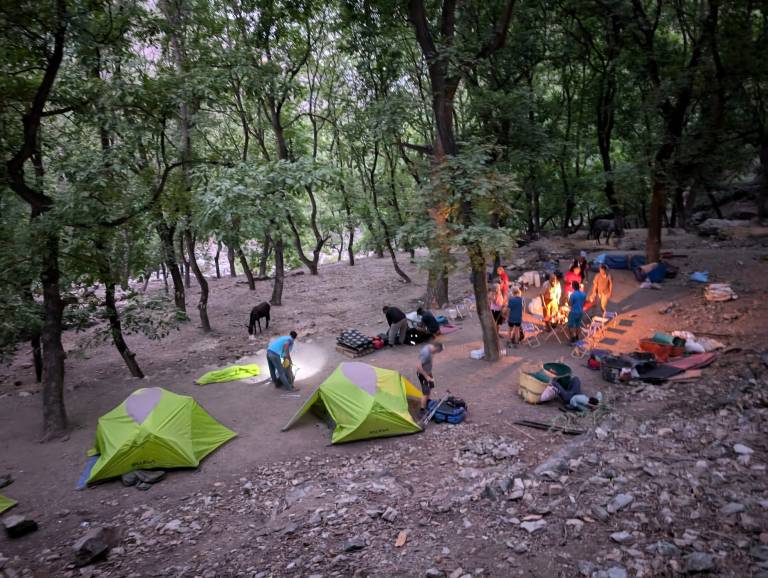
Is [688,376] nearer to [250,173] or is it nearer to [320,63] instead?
[250,173]

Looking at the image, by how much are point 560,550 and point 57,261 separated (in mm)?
9793

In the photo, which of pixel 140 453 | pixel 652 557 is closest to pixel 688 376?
pixel 652 557

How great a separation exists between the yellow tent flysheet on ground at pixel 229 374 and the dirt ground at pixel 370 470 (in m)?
0.34

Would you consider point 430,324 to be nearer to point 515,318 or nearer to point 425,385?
point 515,318

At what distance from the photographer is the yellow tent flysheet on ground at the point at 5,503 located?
6.33 metres

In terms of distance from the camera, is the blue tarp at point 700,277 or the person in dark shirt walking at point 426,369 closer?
the person in dark shirt walking at point 426,369

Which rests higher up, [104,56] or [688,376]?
[104,56]

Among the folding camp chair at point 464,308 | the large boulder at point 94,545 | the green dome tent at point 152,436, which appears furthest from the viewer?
the folding camp chair at point 464,308

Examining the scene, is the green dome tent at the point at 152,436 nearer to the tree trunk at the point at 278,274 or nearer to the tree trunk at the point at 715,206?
the tree trunk at the point at 278,274

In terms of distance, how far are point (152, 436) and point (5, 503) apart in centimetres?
200

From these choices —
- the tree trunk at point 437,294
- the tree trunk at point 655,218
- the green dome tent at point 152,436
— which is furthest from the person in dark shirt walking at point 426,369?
the tree trunk at point 655,218

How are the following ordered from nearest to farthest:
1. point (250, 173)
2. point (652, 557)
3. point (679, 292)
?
point (652, 557) < point (250, 173) < point (679, 292)

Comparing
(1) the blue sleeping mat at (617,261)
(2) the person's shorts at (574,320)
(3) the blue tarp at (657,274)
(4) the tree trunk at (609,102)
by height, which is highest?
(4) the tree trunk at (609,102)

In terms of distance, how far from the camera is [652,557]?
369cm
